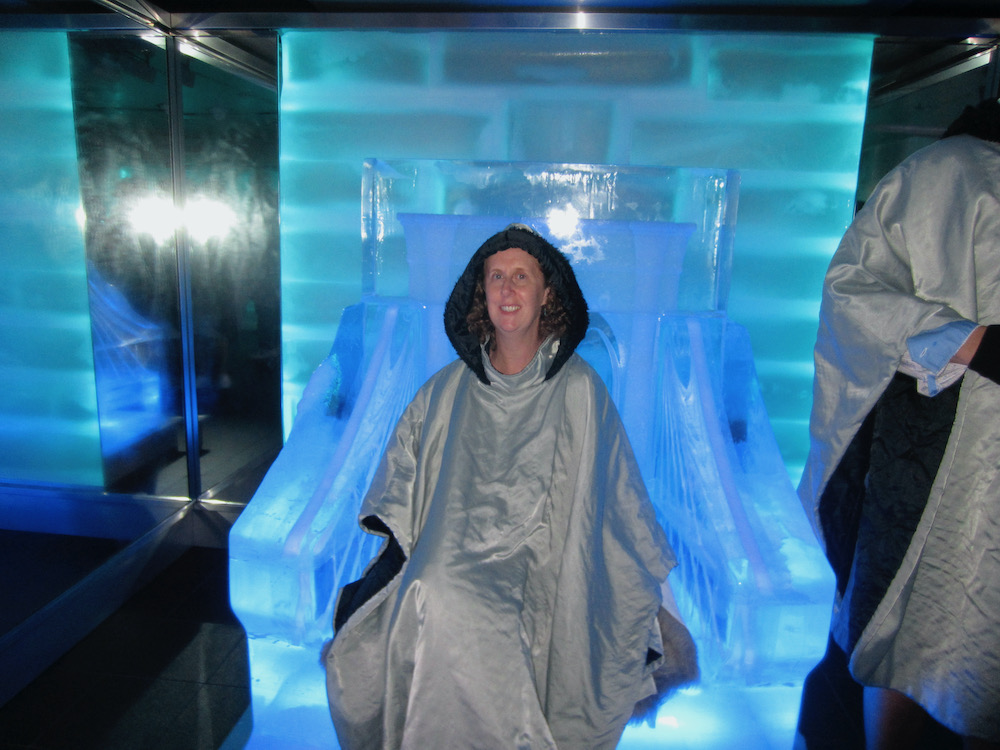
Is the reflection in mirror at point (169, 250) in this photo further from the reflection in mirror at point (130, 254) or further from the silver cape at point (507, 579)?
the silver cape at point (507, 579)

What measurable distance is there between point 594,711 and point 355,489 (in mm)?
911

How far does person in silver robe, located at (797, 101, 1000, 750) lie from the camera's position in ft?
4.58

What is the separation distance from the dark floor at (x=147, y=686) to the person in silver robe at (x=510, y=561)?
0.68m

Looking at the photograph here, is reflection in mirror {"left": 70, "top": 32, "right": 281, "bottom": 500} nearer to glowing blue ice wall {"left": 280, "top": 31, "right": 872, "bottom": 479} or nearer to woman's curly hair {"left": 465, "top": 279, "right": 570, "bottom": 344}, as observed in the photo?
glowing blue ice wall {"left": 280, "top": 31, "right": 872, "bottom": 479}

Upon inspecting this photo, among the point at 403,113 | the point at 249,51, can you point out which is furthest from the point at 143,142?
the point at 403,113

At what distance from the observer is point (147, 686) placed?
82.1 inches

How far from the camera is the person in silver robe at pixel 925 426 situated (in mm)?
1397

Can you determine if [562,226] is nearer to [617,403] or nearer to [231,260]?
[617,403]

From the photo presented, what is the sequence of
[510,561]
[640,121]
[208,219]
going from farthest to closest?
[208,219]
[640,121]
[510,561]

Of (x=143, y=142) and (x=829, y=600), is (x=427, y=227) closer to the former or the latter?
(x=143, y=142)

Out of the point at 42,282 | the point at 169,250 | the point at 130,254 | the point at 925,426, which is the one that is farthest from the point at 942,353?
the point at 42,282

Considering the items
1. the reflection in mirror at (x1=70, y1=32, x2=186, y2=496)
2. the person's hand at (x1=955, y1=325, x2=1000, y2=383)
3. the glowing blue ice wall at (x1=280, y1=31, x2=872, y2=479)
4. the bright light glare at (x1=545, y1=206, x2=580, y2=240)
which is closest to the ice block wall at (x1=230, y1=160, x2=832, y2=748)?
the bright light glare at (x1=545, y1=206, x2=580, y2=240)

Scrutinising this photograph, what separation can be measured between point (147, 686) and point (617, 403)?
5.95 ft

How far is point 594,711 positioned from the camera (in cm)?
153
